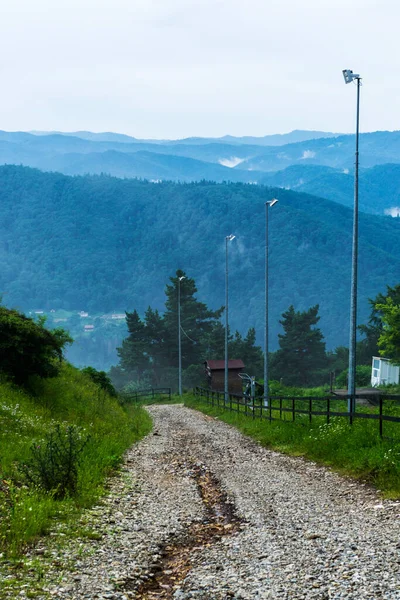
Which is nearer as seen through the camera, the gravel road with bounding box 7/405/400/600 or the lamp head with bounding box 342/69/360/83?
the gravel road with bounding box 7/405/400/600

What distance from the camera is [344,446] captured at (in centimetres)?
1645

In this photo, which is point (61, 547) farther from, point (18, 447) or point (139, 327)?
point (139, 327)

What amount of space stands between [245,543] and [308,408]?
20655mm

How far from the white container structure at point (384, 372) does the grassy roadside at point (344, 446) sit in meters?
70.0

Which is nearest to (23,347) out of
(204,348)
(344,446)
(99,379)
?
(344,446)

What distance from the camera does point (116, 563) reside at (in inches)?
356

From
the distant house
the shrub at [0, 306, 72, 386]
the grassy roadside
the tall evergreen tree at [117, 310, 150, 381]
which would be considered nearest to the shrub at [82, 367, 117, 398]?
the shrub at [0, 306, 72, 386]

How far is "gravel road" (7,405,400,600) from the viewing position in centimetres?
802

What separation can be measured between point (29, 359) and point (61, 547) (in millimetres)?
14878

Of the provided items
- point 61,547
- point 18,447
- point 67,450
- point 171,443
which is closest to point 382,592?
point 61,547

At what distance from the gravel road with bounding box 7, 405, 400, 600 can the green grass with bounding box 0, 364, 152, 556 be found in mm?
488

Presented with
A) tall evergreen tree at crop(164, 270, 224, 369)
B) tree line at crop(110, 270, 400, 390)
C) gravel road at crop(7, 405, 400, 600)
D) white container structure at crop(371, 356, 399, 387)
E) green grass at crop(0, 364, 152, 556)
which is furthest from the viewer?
tall evergreen tree at crop(164, 270, 224, 369)

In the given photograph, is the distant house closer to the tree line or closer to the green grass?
the tree line

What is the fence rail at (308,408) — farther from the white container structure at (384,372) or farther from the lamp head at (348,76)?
the white container structure at (384,372)
